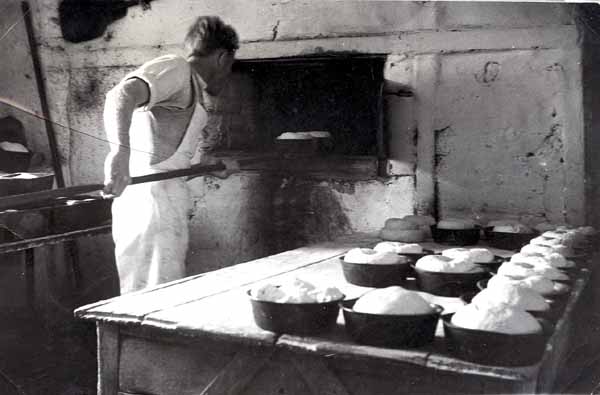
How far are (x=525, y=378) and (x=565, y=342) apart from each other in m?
0.59

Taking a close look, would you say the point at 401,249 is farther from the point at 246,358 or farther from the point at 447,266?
the point at 246,358

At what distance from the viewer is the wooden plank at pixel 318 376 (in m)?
1.38

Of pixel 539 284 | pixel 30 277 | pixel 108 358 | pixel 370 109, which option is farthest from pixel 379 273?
pixel 30 277

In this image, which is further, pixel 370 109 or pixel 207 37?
pixel 370 109

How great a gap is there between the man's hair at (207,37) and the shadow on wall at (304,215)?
970 mm

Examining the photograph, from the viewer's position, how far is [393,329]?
1.32 metres

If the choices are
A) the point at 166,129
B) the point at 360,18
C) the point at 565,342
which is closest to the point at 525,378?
the point at 565,342

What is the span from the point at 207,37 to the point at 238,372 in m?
2.03

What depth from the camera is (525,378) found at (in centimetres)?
119

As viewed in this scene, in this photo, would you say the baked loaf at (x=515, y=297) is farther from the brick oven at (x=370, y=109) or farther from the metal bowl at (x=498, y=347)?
the brick oven at (x=370, y=109)

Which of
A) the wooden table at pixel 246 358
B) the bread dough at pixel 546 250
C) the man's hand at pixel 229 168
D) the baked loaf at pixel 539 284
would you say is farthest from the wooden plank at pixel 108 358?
the man's hand at pixel 229 168

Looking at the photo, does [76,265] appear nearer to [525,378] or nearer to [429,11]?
[429,11]

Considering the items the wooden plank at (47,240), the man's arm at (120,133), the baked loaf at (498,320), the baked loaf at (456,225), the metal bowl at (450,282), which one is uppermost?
the man's arm at (120,133)

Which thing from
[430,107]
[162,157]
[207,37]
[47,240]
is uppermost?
[207,37]
